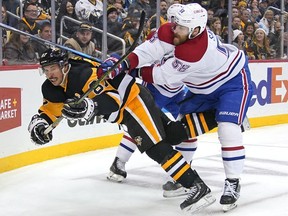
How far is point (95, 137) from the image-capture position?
21.1 feet

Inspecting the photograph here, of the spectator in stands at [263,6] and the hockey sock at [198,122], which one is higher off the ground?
the spectator in stands at [263,6]

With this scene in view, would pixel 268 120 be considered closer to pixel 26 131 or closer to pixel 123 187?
pixel 26 131

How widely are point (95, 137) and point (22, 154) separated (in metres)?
1.12

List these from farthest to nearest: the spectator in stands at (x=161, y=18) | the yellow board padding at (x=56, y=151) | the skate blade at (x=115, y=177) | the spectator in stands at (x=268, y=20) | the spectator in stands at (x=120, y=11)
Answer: the spectator in stands at (x=268, y=20) → the spectator in stands at (x=161, y=18) → the spectator in stands at (x=120, y=11) → the yellow board padding at (x=56, y=151) → the skate blade at (x=115, y=177)

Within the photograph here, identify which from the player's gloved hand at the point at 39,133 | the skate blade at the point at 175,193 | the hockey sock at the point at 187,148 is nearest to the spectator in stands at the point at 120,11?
the hockey sock at the point at 187,148

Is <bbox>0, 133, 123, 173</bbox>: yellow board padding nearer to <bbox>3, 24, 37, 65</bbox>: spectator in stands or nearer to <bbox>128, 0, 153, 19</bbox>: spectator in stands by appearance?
<bbox>3, 24, 37, 65</bbox>: spectator in stands

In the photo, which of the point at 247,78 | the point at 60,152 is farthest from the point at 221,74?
the point at 60,152

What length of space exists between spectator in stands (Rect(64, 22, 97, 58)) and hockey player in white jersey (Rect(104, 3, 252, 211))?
2.27m

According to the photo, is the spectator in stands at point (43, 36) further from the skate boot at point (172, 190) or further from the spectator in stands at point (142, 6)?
the skate boot at point (172, 190)

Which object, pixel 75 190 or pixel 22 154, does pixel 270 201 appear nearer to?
pixel 75 190

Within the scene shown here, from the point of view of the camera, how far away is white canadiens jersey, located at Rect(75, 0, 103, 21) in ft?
21.0

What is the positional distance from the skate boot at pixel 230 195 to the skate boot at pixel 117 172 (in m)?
1.11

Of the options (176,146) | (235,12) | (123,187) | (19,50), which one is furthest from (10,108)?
(235,12)

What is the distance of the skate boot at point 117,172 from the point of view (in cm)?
489
